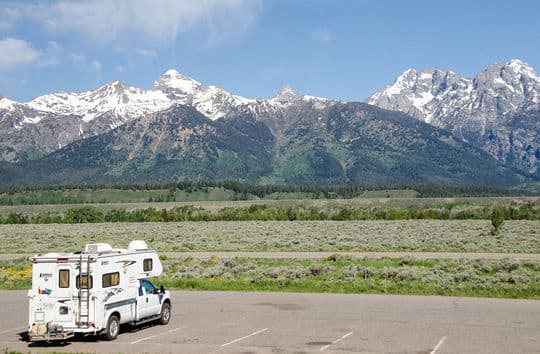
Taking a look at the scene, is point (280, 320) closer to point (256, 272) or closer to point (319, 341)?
point (319, 341)

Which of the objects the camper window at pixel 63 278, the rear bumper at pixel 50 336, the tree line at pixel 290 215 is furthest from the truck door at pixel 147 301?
the tree line at pixel 290 215

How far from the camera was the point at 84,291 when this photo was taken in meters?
17.5

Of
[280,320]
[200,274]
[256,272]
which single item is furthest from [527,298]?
[200,274]

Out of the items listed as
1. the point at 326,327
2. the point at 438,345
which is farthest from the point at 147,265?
the point at 438,345

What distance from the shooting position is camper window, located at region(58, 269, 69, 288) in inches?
699

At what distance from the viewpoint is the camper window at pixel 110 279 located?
17891 mm

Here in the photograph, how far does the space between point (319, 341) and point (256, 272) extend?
633 inches

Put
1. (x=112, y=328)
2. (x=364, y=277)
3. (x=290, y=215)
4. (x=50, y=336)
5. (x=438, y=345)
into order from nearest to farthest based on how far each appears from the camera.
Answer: (x=438, y=345), (x=50, y=336), (x=112, y=328), (x=364, y=277), (x=290, y=215)

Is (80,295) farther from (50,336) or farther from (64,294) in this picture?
(50,336)

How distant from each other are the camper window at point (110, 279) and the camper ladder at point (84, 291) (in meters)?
0.47

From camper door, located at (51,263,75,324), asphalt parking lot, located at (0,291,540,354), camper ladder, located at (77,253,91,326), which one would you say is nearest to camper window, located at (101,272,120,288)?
camper ladder, located at (77,253,91,326)

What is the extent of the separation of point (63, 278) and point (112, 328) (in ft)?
6.62

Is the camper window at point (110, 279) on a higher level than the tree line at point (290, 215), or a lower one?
lower

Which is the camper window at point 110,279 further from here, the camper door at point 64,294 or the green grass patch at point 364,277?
the green grass patch at point 364,277
